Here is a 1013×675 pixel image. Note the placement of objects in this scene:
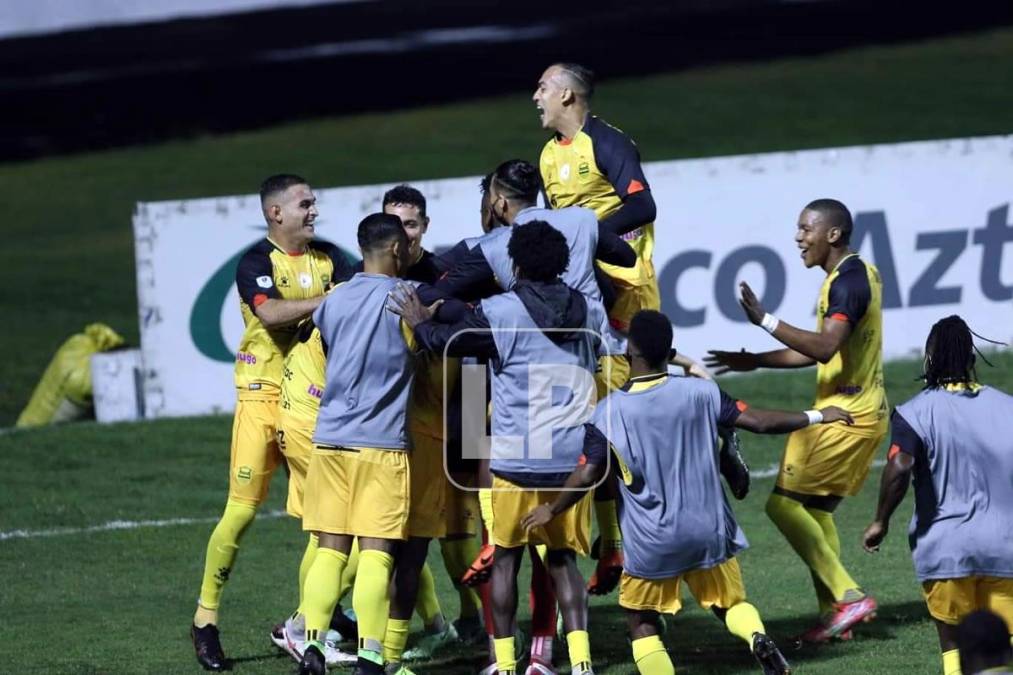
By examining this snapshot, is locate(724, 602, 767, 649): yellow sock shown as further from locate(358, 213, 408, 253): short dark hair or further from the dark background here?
the dark background

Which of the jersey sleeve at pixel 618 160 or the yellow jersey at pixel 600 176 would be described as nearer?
the jersey sleeve at pixel 618 160

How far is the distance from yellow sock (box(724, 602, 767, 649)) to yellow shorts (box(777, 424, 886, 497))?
57.9 inches

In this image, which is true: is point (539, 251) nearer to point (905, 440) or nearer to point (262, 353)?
point (905, 440)

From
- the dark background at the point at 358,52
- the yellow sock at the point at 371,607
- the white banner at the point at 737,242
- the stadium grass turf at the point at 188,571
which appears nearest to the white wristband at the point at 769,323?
the stadium grass turf at the point at 188,571

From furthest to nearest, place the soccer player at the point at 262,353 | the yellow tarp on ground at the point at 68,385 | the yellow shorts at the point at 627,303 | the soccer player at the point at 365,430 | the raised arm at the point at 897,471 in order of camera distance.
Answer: the yellow tarp on ground at the point at 68,385 → the yellow shorts at the point at 627,303 → the soccer player at the point at 262,353 → the soccer player at the point at 365,430 → the raised arm at the point at 897,471

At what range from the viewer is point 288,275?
9.31 meters

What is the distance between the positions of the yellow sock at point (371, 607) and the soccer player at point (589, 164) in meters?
1.95

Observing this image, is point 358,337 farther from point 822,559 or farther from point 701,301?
point 701,301

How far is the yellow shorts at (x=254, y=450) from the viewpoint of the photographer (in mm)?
9477

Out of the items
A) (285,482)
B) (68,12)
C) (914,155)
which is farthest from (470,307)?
(68,12)

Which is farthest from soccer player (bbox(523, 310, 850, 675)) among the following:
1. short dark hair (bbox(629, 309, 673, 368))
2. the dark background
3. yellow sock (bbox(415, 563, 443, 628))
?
the dark background

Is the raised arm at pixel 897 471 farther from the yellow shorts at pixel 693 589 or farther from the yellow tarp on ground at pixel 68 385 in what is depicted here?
the yellow tarp on ground at pixel 68 385

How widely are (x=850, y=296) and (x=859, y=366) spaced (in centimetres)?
49

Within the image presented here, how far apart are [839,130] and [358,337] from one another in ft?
59.0
